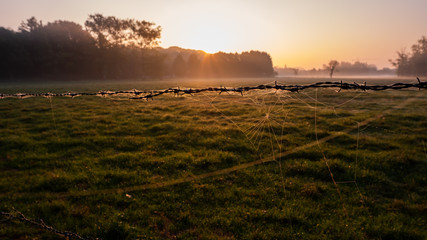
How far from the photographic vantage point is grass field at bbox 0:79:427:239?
364 centimetres

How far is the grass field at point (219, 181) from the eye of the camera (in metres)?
3.64

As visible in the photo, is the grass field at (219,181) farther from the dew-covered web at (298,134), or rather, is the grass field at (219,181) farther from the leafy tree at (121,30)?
the leafy tree at (121,30)

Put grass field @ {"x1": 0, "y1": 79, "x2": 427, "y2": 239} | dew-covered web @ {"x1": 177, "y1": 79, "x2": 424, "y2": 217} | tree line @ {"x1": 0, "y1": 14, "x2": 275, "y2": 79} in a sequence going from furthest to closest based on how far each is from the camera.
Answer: tree line @ {"x1": 0, "y1": 14, "x2": 275, "y2": 79}, dew-covered web @ {"x1": 177, "y1": 79, "x2": 424, "y2": 217}, grass field @ {"x1": 0, "y1": 79, "x2": 427, "y2": 239}

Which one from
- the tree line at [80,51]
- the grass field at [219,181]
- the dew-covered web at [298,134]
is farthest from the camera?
the tree line at [80,51]

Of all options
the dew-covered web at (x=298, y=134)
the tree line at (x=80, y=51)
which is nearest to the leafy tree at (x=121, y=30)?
the tree line at (x=80, y=51)

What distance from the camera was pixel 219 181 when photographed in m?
5.08

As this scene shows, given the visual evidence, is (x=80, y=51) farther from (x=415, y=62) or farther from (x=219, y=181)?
(x=415, y=62)

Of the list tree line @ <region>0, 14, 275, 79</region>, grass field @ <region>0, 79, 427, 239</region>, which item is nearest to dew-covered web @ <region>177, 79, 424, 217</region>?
grass field @ <region>0, 79, 427, 239</region>

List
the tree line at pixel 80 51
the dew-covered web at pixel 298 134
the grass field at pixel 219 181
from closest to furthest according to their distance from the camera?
1. the grass field at pixel 219 181
2. the dew-covered web at pixel 298 134
3. the tree line at pixel 80 51

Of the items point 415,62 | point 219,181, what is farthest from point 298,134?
point 415,62

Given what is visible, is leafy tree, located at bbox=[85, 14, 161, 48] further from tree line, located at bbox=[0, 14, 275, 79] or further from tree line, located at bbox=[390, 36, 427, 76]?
tree line, located at bbox=[390, 36, 427, 76]

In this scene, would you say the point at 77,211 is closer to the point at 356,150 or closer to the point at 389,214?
the point at 389,214

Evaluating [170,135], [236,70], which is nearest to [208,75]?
[236,70]

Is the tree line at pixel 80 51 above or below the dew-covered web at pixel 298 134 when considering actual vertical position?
above
